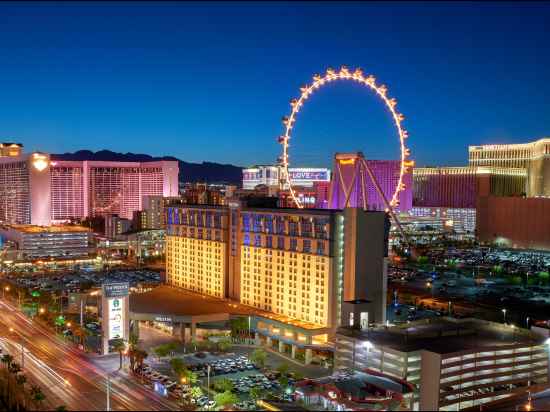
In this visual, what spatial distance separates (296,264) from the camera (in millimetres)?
49438

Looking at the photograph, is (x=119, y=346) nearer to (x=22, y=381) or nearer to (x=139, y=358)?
(x=139, y=358)

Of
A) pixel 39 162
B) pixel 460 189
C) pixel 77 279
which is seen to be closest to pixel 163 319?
pixel 77 279

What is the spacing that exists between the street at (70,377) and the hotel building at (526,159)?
12890 cm

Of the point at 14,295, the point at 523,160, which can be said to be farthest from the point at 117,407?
the point at 523,160

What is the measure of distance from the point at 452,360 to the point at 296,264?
19.0m

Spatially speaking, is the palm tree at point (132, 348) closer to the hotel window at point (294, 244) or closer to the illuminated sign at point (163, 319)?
the illuminated sign at point (163, 319)

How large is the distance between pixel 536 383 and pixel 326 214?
18.5 meters

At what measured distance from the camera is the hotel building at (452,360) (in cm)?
3241

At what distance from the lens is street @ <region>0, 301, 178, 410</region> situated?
108ft

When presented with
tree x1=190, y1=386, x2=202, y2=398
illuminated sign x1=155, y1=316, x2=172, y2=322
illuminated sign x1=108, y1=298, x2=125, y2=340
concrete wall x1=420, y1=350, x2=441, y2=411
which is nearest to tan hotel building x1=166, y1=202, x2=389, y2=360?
illuminated sign x1=155, y1=316, x2=172, y2=322

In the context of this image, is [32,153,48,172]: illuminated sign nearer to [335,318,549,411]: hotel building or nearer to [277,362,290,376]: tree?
[277,362,290,376]: tree

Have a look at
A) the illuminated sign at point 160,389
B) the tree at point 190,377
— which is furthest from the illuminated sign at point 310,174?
the illuminated sign at point 160,389

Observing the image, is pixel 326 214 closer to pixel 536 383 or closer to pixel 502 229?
pixel 536 383

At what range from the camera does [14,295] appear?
67750mm
